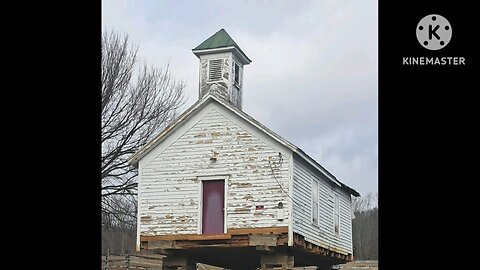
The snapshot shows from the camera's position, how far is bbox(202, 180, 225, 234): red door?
1941 cm

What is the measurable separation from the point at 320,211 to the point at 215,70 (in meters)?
5.12

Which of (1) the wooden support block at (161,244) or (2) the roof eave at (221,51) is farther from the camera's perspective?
(2) the roof eave at (221,51)

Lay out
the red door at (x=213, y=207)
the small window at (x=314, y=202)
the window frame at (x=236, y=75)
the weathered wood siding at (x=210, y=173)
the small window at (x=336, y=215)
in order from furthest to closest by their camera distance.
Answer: the small window at (x=336, y=215)
the window frame at (x=236, y=75)
the small window at (x=314, y=202)
the red door at (x=213, y=207)
the weathered wood siding at (x=210, y=173)

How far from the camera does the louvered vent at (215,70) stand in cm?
2205

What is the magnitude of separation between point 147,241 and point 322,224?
5098mm

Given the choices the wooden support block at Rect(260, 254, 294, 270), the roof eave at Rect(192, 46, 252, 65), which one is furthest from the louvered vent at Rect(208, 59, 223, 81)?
the wooden support block at Rect(260, 254, 294, 270)

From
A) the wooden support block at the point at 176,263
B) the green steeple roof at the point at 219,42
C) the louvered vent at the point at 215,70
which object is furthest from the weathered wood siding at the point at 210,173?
the green steeple roof at the point at 219,42
